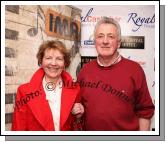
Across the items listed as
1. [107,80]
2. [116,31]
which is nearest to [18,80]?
[107,80]

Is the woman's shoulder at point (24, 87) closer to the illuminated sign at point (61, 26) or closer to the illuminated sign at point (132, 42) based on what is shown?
the illuminated sign at point (61, 26)

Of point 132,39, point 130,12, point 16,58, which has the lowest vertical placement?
point 16,58

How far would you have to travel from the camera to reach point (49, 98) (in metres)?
1.55

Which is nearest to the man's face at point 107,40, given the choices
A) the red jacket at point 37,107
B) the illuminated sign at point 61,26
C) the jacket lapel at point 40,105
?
the illuminated sign at point 61,26

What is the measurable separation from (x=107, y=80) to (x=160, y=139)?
1.46 feet

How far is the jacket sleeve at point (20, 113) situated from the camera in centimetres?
153

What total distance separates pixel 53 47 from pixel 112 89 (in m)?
0.40

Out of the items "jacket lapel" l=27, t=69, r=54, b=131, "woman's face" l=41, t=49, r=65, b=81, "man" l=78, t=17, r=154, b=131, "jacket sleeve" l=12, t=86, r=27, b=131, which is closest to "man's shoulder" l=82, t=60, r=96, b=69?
"man" l=78, t=17, r=154, b=131

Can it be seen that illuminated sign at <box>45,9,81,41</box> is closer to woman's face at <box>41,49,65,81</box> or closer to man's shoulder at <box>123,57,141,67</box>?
woman's face at <box>41,49,65,81</box>

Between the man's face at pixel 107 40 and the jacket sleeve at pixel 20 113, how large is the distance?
19.2 inches

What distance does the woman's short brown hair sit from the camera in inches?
60.6

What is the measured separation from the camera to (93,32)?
5.16ft

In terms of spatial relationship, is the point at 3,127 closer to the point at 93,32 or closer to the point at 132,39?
the point at 93,32

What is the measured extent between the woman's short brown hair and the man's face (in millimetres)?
180
